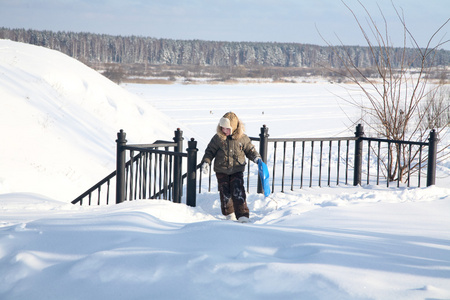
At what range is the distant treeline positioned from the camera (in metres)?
116

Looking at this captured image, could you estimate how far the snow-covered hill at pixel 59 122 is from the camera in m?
11.0

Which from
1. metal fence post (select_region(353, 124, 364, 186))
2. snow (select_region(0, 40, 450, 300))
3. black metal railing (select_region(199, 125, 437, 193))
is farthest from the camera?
metal fence post (select_region(353, 124, 364, 186))

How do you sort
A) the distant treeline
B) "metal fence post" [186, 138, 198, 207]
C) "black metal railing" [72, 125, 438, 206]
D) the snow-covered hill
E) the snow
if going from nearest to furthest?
the snow, "metal fence post" [186, 138, 198, 207], "black metal railing" [72, 125, 438, 206], the snow-covered hill, the distant treeline

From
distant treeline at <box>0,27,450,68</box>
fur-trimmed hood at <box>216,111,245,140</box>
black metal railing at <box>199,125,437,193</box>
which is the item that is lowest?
black metal railing at <box>199,125,437,193</box>

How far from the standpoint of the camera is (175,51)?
13700cm

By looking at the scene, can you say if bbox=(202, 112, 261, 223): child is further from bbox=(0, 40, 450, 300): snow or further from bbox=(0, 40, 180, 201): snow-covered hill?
bbox=(0, 40, 180, 201): snow-covered hill

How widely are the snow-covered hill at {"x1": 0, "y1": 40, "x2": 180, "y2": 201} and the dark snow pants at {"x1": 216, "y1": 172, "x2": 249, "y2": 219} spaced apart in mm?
5542

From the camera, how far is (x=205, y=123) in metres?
25.0

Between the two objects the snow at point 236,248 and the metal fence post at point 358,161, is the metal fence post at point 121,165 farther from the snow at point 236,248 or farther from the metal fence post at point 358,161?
the metal fence post at point 358,161

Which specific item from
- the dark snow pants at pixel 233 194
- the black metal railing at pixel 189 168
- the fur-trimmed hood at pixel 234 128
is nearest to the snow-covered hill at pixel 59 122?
the black metal railing at pixel 189 168

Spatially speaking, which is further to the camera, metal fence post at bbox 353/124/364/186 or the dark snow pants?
metal fence post at bbox 353/124/364/186

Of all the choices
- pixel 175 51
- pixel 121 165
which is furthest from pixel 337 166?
pixel 175 51

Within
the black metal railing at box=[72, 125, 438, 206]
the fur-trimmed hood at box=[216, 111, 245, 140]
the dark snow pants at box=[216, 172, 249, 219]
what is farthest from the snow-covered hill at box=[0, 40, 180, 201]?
the fur-trimmed hood at box=[216, 111, 245, 140]

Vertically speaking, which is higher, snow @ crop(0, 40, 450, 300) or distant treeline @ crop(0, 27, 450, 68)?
distant treeline @ crop(0, 27, 450, 68)
